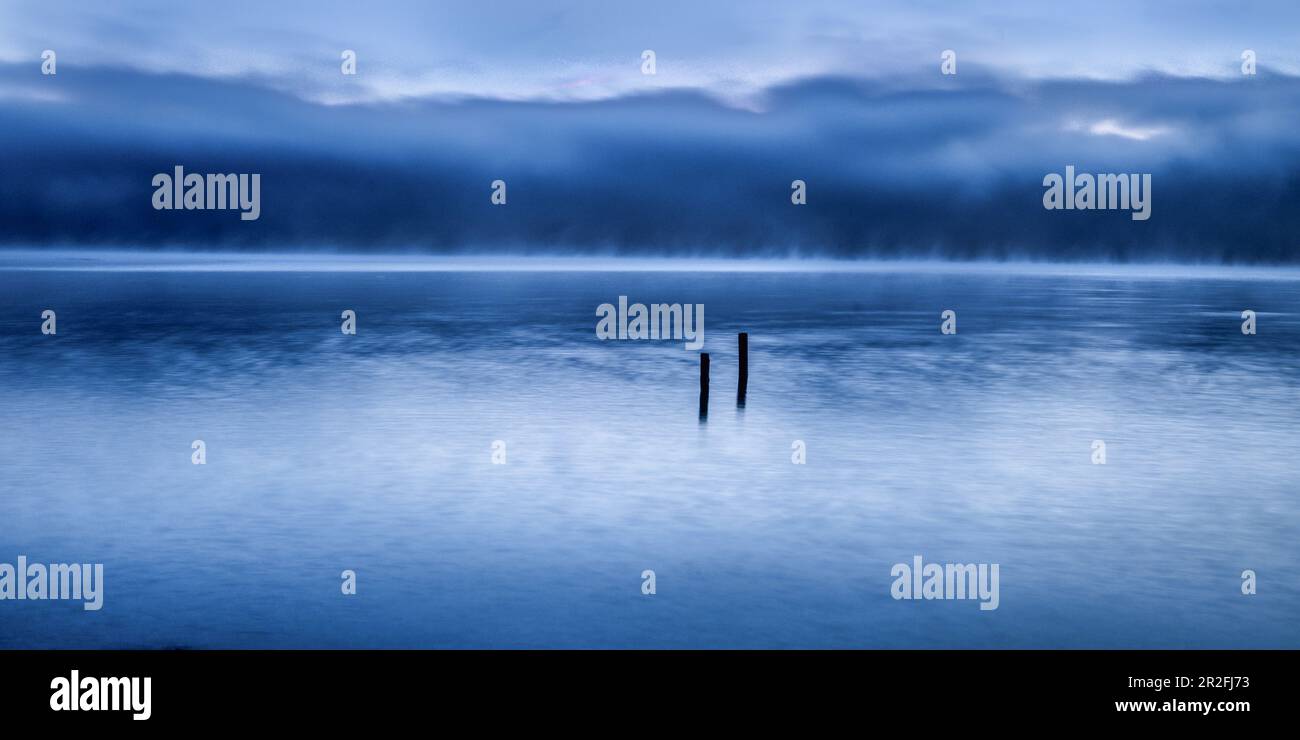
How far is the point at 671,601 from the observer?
15266 mm

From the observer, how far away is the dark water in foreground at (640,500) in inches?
573

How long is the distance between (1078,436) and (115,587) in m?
23.6

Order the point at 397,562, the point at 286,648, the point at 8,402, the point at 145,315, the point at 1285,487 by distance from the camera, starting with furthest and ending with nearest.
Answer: the point at 145,315 < the point at 8,402 < the point at 1285,487 < the point at 397,562 < the point at 286,648

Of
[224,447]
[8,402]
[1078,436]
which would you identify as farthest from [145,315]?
[1078,436]

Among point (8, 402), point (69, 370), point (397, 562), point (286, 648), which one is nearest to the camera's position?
point (286, 648)

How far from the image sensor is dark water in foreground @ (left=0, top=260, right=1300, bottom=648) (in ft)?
47.8

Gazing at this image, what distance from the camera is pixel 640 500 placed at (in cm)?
2216

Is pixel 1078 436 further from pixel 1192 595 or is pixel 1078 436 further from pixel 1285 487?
pixel 1192 595
